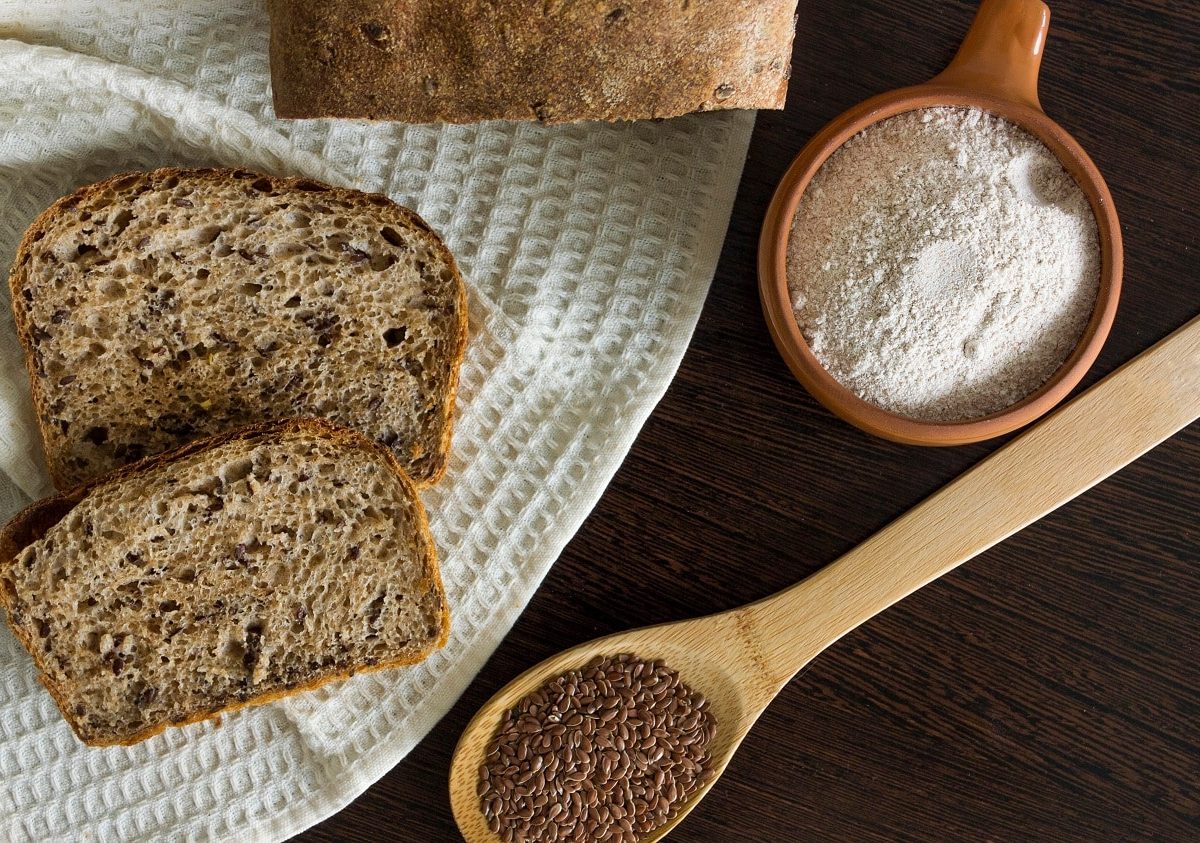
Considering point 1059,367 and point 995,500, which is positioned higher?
point 1059,367

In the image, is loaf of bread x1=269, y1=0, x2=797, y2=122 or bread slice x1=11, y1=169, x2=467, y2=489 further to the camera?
bread slice x1=11, y1=169, x2=467, y2=489

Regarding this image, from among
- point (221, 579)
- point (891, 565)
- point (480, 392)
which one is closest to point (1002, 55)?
point (891, 565)

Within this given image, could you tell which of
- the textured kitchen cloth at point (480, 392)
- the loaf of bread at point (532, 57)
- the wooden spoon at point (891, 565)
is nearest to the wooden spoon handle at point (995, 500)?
the wooden spoon at point (891, 565)

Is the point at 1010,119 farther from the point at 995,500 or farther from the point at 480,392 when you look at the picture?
the point at 480,392

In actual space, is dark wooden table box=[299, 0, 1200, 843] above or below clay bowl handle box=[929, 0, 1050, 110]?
below

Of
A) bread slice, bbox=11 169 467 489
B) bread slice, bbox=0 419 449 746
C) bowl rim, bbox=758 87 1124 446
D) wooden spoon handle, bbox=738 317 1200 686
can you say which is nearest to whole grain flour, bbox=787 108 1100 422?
bowl rim, bbox=758 87 1124 446

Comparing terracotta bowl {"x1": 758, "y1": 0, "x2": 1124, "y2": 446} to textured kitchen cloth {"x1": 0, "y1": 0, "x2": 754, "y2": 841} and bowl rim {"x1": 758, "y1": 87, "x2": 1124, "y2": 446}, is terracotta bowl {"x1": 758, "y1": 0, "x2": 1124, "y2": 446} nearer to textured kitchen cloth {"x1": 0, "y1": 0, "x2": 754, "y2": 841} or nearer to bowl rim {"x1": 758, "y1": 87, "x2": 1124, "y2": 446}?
bowl rim {"x1": 758, "y1": 87, "x2": 1124, "y2": 446}

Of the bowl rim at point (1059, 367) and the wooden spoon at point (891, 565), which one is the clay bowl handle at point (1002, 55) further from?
the wooden spoon at point (891, 565)
